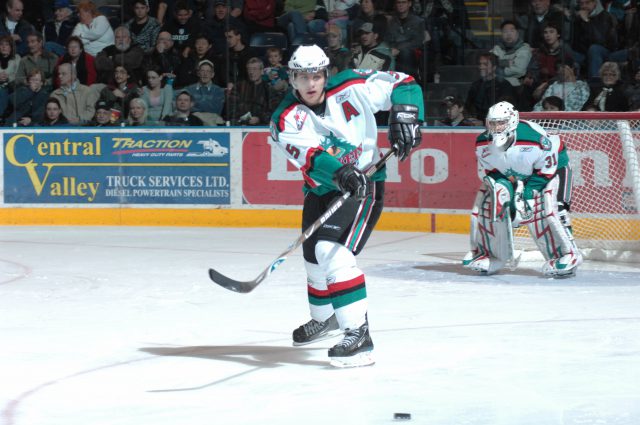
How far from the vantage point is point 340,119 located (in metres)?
4.40

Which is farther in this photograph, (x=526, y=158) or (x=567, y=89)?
(x=567, y=89)

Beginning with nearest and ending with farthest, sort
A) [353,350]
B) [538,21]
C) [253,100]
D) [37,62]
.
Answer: [353,350] → [538,21] → [253,100] → [37,62]

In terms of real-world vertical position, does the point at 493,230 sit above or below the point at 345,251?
below

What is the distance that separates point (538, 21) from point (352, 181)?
5.68 metres

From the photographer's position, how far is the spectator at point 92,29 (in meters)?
10.6

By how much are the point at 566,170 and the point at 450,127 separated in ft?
7.27

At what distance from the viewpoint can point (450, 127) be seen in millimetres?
9344

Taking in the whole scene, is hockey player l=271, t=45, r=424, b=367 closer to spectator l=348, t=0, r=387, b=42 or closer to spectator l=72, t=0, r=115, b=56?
spectator l=348, t=0, r=387, b=42

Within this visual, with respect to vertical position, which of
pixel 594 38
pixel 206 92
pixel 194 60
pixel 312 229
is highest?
pixel 594 38

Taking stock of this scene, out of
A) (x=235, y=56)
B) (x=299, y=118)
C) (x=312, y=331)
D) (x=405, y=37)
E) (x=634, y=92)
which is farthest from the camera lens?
(x=235, y=56)

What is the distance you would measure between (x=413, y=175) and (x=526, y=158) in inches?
99.6

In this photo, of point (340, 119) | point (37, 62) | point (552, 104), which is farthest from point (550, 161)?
point (37, 62)

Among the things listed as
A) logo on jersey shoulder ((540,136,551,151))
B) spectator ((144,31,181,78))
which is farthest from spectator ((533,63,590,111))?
spectator ((144,31,181,78))

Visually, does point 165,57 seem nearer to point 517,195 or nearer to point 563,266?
point 517,195
